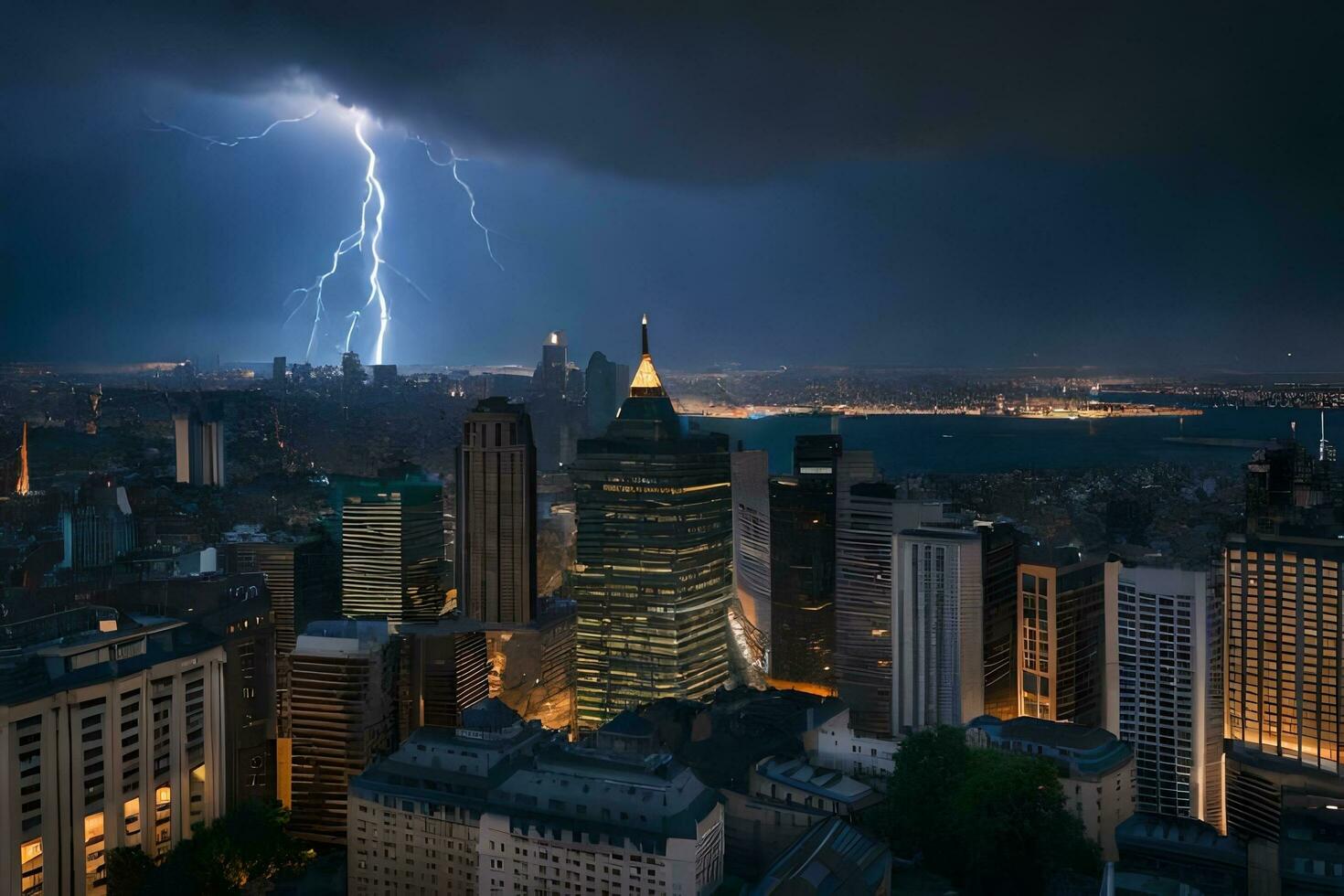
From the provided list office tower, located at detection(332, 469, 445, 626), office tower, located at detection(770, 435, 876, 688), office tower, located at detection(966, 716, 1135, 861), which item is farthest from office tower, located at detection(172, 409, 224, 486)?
office tower, located at detection(966, 716, 1135, 861)

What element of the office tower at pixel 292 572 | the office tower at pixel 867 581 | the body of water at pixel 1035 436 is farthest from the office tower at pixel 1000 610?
the office tower at pixel 292 572

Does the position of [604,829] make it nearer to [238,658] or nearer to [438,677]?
[438,677]

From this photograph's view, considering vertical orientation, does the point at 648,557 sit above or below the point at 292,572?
below

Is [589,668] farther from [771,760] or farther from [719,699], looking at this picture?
[771,760]

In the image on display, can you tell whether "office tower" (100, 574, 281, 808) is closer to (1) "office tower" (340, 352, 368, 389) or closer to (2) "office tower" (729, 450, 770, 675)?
(1) "office tower" (340, 352, 368, 389)

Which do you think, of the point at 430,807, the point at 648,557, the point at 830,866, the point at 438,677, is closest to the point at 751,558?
the point at 648,557

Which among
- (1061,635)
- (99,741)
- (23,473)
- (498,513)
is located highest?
(23,473)

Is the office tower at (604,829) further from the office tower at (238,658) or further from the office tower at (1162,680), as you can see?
the office tower at (1162,680)

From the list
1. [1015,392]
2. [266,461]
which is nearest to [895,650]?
[1015,392]
